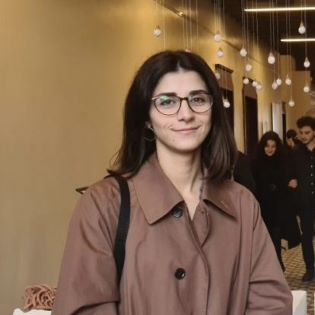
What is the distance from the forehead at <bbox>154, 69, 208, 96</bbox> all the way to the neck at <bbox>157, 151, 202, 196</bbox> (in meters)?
0.16

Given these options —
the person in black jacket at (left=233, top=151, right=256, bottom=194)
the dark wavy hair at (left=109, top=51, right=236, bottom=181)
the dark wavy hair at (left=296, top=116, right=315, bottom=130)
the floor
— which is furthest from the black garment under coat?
the dark wavy hair at (left=109, top=51, right=236, bottom=181)

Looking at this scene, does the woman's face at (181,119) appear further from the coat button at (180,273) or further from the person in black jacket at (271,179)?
the person in black jacket at (271,179)

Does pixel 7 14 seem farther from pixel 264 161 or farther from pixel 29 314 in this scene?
pixel 264 161

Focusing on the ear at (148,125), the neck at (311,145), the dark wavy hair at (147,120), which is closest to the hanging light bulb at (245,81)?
the neck at (311,145)

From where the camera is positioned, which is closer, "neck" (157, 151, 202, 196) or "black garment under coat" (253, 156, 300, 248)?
"neck" (157, 151, 202, 196)

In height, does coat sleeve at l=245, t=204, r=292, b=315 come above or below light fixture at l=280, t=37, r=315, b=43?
below

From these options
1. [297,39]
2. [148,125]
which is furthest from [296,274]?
[297,39]

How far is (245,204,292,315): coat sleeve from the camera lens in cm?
151

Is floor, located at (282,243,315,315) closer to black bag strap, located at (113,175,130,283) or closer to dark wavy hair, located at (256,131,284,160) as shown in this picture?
dark wavy hair, located at (256,131,284,160)

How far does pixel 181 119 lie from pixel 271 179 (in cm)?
489

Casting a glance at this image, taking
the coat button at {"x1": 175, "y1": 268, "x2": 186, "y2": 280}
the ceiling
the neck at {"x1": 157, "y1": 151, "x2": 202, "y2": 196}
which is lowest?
the coat button at {"x1": 175, "y1": 268, "x2": 186, "y2": 280}

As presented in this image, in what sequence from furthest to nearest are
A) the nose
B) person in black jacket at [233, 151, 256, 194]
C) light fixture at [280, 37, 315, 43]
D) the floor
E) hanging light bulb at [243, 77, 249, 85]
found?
light fixture at [280, 37, 315, 43] < hanging light bulb at [243, 77, 249, 85] < person in black jacket at [233, 151, 256, 194] < the floor < the nose

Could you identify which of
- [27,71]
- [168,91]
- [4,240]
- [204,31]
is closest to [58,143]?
[27,71]

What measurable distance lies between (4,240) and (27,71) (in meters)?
1.25
